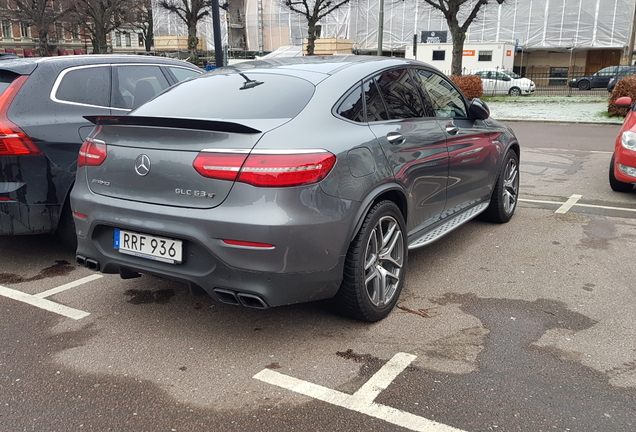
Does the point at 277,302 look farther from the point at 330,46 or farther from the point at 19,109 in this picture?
the point at 330,46

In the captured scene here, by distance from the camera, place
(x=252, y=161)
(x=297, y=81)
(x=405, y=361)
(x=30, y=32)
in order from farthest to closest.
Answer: (x=30, y=32) < (x=297, y=81) < (x=405, y=361) < (x=252, y=161)

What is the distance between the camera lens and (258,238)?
302cm

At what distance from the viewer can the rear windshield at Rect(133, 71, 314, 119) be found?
11.4 feet

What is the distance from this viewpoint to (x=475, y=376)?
3.07 m

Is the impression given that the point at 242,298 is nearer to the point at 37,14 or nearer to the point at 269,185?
the point at 269,185

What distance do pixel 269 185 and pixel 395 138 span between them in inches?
46.3

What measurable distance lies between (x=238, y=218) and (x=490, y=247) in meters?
3.06

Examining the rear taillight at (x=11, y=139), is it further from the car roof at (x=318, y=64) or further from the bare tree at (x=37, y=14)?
the bare tree at (x=37, y=14)

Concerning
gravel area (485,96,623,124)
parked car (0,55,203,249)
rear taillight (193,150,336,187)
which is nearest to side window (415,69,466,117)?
rear taillight (193,150,336,187)

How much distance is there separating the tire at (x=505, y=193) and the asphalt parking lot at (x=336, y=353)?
2.76 feet

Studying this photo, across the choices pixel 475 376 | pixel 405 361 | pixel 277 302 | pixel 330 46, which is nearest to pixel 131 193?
pixel 277 302

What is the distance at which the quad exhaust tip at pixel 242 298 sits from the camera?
10.3 feet

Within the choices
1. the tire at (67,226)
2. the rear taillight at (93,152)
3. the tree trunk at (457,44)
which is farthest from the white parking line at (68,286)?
the tree trunk at (457,44)

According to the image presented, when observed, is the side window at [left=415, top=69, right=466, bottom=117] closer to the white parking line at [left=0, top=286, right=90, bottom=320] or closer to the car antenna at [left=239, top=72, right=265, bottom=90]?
the car antenna at [left=239, top=72, right=265, bottom=90]
